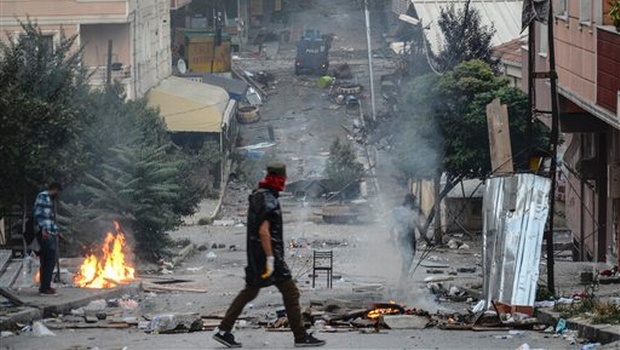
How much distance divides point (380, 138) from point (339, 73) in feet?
50.1

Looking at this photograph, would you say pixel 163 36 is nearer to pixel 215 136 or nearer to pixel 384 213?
pixel 215 136

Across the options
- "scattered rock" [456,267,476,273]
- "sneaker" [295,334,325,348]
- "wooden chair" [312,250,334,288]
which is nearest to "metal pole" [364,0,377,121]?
"wooden chair" [312,250,334,288]

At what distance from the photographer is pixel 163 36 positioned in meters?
60.9

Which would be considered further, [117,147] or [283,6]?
[283,6]

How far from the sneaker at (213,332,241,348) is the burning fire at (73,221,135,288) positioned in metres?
7.46

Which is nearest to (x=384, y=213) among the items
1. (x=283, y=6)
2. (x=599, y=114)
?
(x=599, y=114)

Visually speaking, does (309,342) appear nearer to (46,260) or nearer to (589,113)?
(46,260)

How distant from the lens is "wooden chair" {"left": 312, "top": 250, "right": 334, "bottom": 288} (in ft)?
73.9

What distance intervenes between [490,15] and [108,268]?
3382 cm

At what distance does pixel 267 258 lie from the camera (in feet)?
39.3

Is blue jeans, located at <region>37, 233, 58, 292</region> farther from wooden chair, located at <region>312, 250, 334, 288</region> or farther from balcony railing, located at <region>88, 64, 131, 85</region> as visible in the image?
balcony railing, located at <region>88, 64, 131, 85</region>

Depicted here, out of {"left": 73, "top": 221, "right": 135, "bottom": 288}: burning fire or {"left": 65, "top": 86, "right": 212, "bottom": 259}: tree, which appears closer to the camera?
{"left": 73, "top": 221, "right": 135, "bottom": 288}: burning fire

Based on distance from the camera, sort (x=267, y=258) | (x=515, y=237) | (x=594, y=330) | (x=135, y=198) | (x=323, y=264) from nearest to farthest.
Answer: (x=267, y=258) → (x=594, y=330) → (x=515, y=237) → (x=323, y=264) → (x=135, y=198)

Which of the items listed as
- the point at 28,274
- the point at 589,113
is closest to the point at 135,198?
the point at 589,113
